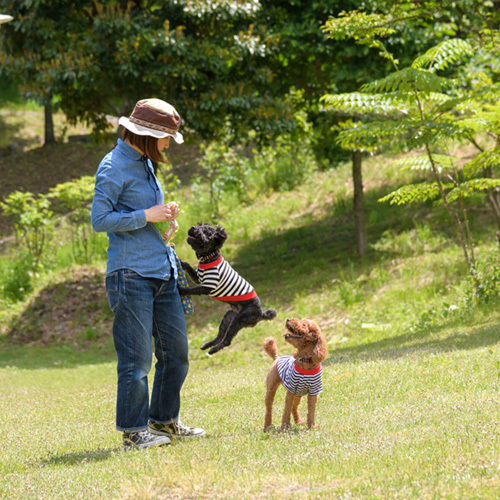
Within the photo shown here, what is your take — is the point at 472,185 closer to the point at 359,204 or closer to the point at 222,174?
the point at 359,204

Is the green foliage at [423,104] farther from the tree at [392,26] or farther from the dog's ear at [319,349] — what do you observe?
the dog's ear at [319,349]

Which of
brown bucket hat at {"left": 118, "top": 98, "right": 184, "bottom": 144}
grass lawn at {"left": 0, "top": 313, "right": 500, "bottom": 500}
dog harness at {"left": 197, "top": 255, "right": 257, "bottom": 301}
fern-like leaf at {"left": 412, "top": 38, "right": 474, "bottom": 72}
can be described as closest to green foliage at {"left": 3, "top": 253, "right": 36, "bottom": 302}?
grass lawn at {"left": 0, "top": 313, "right": 500, "bottom": 500}

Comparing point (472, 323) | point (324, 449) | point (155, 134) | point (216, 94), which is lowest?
point (472, 323)

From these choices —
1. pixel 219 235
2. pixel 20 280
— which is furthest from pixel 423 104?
pixel 20 280

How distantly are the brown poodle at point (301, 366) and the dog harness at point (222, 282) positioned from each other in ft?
1.83

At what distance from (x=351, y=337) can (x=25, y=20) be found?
9.55 m

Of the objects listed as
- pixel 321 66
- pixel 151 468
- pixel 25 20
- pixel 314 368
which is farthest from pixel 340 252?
pixel 151 468

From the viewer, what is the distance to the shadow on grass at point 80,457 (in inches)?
200

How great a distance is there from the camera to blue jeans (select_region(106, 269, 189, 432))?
16.3 ft

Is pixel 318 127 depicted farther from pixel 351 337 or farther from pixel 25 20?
pixel 25 20

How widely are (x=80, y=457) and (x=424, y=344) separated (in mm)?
6042

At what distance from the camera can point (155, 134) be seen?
5094 millimetres

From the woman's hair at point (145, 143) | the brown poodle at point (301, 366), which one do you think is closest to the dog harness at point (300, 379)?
the brown poodle at point (301, 366)

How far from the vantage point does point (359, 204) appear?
16.7 m
